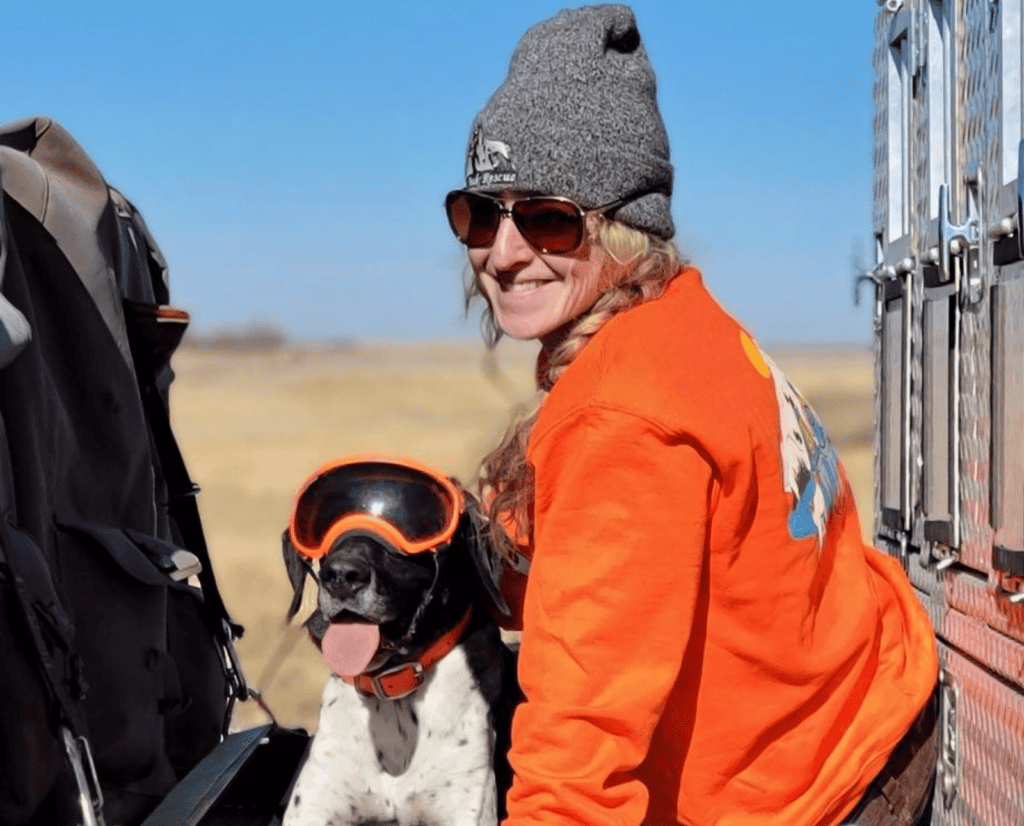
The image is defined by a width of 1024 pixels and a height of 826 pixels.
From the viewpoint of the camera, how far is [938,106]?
331cm

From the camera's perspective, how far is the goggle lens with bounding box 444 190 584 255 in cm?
243

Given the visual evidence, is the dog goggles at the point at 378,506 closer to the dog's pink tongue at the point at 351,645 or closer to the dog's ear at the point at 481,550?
the dog's ear at the point at 481,550

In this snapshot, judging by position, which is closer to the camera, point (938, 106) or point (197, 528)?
point (938, 106)

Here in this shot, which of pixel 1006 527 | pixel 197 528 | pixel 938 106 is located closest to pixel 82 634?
pixel 197 528

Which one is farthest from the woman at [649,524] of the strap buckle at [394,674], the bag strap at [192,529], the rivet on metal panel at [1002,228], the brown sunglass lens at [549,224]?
the bag strap at [192,529]

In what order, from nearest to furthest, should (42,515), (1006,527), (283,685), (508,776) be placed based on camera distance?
(1006,527), (42,515), (508,776), (283,685)

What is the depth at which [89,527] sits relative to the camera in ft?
10.1

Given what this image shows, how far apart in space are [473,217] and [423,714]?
1075mm

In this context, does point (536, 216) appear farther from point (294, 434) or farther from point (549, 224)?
point (294, 434)

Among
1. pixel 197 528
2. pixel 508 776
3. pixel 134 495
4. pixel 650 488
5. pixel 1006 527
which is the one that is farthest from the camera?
pixel 197 528

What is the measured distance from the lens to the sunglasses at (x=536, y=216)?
243cm

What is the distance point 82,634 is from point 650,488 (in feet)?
4.83

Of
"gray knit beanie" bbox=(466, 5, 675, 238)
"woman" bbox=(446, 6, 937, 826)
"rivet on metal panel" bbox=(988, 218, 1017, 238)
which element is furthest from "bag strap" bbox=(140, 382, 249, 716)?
"rivet on metal panel" bbox=(988, 218, 1017, 238)

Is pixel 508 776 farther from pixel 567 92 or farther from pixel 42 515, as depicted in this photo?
pixel 567 92
